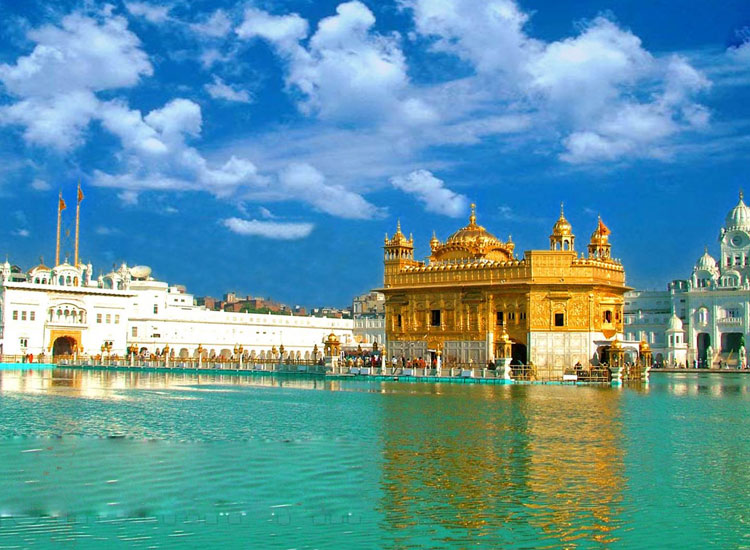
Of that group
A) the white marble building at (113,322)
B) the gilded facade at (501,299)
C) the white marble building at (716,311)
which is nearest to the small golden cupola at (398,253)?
the gilded facade at (501,299)

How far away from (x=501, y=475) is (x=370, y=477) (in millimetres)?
2387

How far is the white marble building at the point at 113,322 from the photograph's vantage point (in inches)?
2714

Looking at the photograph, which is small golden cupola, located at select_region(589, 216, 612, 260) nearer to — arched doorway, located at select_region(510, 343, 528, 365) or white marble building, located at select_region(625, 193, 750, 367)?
arched doorway, located at select_region(510, 343, 528, 365)

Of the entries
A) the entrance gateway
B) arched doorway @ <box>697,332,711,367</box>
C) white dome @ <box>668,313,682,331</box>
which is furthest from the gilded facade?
arched doorway @ <box>697,332,711,367</box>

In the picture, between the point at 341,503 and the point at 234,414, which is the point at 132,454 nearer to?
the point at 341,503

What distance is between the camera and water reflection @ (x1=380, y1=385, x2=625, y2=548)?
12.3 meters

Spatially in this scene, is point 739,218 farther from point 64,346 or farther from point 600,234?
point 64,346

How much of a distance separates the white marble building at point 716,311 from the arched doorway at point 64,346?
176 feet

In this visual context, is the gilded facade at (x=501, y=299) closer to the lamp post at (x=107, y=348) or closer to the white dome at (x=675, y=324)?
the lamp post at (x=107, y=348)

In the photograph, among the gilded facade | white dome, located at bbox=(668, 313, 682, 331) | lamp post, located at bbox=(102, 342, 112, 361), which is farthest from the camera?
white dome, located at bbox=(668, 313, 682, 331)

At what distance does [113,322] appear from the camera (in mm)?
75500

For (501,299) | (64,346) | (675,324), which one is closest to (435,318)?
(501,299)

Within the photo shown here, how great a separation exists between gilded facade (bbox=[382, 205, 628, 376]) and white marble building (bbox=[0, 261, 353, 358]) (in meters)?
19.6

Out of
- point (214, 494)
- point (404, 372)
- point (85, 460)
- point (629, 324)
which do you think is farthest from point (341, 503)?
point (629, 324)
